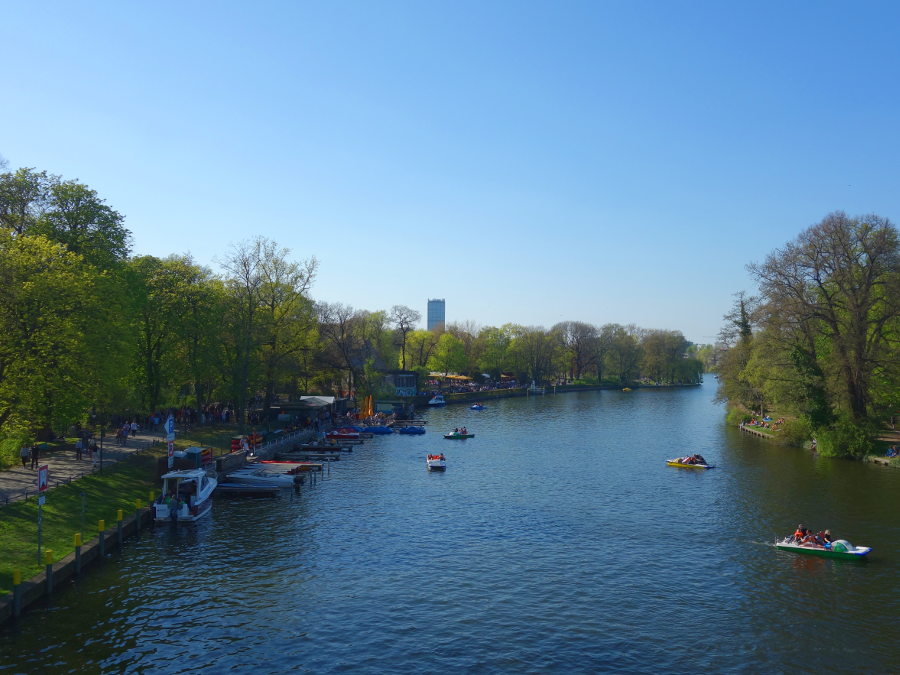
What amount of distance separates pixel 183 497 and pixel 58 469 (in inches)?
348

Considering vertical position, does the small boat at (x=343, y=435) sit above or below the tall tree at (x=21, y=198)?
below

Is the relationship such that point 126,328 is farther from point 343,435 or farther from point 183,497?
point 343,435

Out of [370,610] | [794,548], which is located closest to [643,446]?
[794,548]

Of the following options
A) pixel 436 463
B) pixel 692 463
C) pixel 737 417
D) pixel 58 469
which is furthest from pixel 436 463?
pixel 737 417

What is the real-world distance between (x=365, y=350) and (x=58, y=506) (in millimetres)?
83599

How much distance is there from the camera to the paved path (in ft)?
110

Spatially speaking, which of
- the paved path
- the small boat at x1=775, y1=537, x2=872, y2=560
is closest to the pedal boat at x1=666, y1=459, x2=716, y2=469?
the small boat at x1=775, y1=537, x2=872, y2=560

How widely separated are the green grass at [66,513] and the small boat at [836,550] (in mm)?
35587

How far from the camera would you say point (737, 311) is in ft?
311

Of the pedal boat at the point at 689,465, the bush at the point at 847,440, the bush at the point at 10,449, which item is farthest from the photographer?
the bush at the point at 847,440

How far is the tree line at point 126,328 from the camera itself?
119ft

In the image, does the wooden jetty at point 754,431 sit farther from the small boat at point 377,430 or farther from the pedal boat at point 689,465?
the small boat at point 377,430

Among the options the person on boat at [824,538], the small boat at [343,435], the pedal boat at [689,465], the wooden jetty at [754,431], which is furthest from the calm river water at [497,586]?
the wooden jetty at [754,431]

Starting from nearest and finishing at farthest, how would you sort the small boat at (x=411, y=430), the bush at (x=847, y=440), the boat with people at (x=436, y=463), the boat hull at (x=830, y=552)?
1. the boat hull at (x=830, y=552)
2. the boat with people at (x=436, y=463)
3. the bush at (x=847, y=440)
4. the small boat at (x=411, y=430)
